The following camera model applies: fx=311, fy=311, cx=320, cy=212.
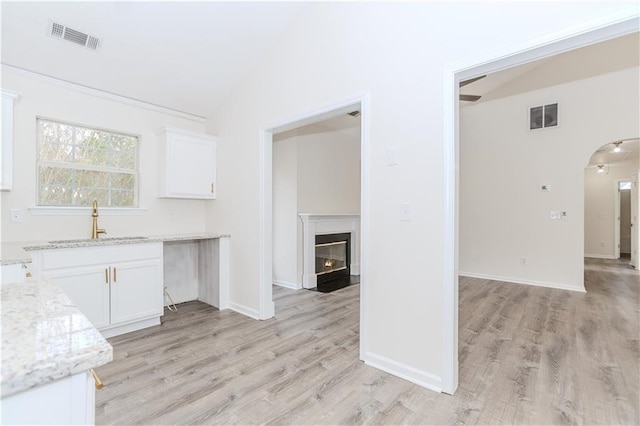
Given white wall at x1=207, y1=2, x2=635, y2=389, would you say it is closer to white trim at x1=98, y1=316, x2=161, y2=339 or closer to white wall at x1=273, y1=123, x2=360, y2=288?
white wall at x1=273, y1=123, x2=360, y2=288

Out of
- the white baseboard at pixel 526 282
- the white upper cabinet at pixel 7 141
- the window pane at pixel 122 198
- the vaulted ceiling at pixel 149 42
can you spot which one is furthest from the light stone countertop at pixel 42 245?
the white baseboard at pixel 526 282

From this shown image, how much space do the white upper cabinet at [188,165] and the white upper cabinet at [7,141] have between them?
1317mm

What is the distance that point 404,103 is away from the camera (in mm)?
2340

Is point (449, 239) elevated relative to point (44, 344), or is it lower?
elevated

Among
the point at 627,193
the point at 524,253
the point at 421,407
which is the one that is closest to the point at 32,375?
the point at 421,407

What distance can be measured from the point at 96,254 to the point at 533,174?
6.18m

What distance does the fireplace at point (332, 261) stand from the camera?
5250 mm

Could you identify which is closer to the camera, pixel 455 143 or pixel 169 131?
pixel 455 143

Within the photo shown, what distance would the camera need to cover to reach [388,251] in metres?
2.43

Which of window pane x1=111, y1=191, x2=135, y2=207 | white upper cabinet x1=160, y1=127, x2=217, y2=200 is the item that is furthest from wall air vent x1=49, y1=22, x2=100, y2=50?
window pane x1=111, y1=191, x2=135, y2=207

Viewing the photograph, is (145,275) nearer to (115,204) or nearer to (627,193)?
(115,204)

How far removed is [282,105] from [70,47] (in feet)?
6.45

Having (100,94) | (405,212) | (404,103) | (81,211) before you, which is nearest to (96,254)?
(81,211)

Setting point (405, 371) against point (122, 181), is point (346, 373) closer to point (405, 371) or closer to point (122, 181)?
point (405, 371)
